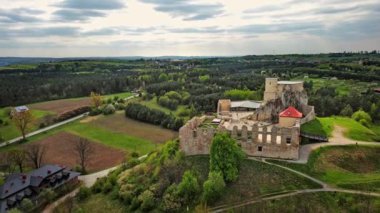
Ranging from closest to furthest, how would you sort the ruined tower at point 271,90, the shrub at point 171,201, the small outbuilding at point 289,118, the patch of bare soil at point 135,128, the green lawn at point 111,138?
the shrub at point 171,201
the small outbuilding at point 289,118
the ruined tower at point 271,90
the green lawn at point 111,138
the patch of bare soil at point 135,128

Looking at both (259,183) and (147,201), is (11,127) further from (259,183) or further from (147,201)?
(259,183)

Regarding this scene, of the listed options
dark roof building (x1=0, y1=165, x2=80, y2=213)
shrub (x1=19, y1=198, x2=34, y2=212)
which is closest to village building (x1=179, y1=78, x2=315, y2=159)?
dark roof building (x1=0, y1=165, x2=80, y2=213)

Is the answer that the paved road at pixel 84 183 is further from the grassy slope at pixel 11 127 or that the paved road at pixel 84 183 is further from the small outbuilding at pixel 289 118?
the grassy slope at pixel 11 127

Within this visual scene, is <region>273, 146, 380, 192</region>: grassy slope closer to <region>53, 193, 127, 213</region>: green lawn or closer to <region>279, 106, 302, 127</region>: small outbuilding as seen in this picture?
<region>279, 106, 302, 127</region>: small outbuilding

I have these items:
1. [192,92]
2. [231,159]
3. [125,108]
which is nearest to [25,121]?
[125,108]

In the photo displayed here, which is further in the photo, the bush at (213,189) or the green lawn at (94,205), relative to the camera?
the green lawn at (94,205)

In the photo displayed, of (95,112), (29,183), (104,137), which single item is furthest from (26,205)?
(95,112)

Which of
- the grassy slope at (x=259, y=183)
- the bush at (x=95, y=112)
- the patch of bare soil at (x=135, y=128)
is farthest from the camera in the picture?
the bush at (x=95, y=112)

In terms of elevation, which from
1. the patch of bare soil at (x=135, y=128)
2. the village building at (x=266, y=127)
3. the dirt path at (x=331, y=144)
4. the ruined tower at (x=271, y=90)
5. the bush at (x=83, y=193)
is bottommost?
the bush at (x=83, y=193)

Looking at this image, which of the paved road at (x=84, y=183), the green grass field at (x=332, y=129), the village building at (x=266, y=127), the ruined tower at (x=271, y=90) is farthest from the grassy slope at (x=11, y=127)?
the green grass field at (x=332, y=129)
